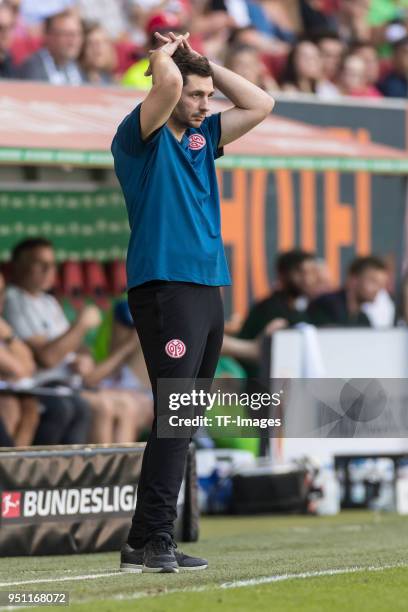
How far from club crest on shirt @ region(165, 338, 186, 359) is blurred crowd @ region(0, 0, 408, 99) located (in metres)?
5.96

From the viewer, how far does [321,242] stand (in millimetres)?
12867

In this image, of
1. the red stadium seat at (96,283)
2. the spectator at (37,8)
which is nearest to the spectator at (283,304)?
the red stadium seat at (96,283)

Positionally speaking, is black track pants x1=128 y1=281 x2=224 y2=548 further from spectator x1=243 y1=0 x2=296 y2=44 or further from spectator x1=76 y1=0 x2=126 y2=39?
spectator x1=243 y1=0 x2=296 y2=44

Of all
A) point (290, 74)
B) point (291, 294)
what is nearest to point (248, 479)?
point (291, 294)

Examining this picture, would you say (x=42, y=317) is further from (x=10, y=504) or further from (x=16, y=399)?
(x=10, y=504)

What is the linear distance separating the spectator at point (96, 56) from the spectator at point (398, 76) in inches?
135

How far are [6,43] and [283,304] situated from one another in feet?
9.73

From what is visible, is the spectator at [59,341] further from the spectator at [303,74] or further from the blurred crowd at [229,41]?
the spectator at [303,74]

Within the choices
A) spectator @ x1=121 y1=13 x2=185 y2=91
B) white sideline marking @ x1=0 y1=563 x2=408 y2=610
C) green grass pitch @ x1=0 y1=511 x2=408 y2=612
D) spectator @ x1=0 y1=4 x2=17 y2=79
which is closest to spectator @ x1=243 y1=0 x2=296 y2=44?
spectator @ x1=121 y1=13 x2=185 y2=91

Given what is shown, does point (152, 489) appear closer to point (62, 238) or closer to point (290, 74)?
point (62, 238)

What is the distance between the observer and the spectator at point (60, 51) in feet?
37.3

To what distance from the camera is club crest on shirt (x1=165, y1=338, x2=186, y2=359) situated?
5.37 metres

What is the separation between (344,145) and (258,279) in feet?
6.99

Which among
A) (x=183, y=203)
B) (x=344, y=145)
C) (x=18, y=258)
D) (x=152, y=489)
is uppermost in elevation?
(x=344, y=145)
